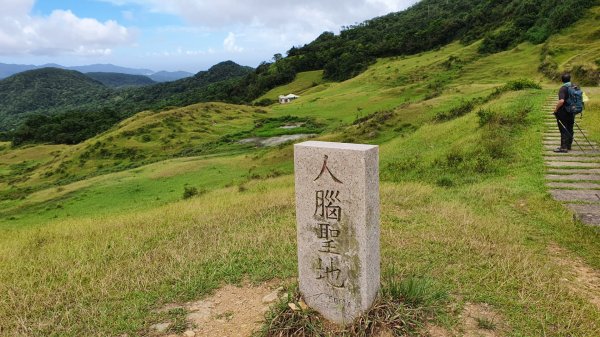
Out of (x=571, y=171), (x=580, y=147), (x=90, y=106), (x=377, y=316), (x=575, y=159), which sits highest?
(x=90, y=106)

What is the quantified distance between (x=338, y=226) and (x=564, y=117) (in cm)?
1053

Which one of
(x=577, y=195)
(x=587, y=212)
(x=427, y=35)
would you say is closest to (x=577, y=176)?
(x=577, y=195)

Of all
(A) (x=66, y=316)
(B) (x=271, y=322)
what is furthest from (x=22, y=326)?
(B) (x=271, y=322)

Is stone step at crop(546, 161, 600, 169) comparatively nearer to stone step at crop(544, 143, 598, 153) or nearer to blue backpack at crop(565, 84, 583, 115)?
stone step at crop(544, 143, 598, 153)

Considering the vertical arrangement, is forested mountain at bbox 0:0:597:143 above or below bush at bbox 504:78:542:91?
above

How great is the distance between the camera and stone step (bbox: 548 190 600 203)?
29.6ft

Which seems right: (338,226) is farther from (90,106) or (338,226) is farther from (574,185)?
(90,106)

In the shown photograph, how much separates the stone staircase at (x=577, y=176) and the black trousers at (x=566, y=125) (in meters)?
0.30

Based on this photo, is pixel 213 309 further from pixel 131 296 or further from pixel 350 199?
pixel 350 199

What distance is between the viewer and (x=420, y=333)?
15.5 feet

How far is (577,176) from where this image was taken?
34.7 ft

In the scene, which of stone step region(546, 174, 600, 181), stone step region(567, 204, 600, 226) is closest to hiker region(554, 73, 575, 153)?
stone step region(546, 174, 600, 181)

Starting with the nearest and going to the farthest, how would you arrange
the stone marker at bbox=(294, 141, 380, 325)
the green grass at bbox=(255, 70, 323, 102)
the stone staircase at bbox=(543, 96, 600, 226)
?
the stone marker at bbox=(294, 141, 380, 325), the stone staircase at bbox=(543, 96, 600, 226), the green grass at bbox=(255, 70, 323, 102)

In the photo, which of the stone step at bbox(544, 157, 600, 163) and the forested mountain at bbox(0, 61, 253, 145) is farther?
the forested mountain at bbox(0, 61, 253, 145)
